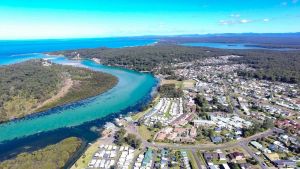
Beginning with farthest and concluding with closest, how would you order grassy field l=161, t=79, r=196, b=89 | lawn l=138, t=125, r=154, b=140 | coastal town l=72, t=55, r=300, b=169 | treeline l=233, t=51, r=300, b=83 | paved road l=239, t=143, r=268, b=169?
treeline l=233, t=51, r=300, b=83 → grassy field l=161, t=79, r=196, b=89 → lawn l=138, t=125, r=154, b=140 → coastal town l=72, t=55, r=300, b=169 → paved road l=239, t=143, r=268, b=169

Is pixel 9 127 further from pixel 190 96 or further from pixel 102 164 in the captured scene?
pixel 190 96

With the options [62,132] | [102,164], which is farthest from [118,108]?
[102,164]

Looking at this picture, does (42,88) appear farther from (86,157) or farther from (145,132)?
(86,157)

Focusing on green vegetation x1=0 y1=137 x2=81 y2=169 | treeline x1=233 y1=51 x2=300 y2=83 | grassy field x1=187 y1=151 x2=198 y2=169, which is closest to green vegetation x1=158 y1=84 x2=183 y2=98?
grassy field x1=187 y1=151 x2=198 y2=169

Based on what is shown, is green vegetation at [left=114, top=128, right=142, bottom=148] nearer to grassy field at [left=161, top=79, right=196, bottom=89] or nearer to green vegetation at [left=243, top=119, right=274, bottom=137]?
green vegetation at [left=243, top=119, right=274, bottom=137]

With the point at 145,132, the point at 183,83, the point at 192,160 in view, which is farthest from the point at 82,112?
the point at 183,83

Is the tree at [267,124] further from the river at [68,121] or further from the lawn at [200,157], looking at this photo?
the river at [68,121]
